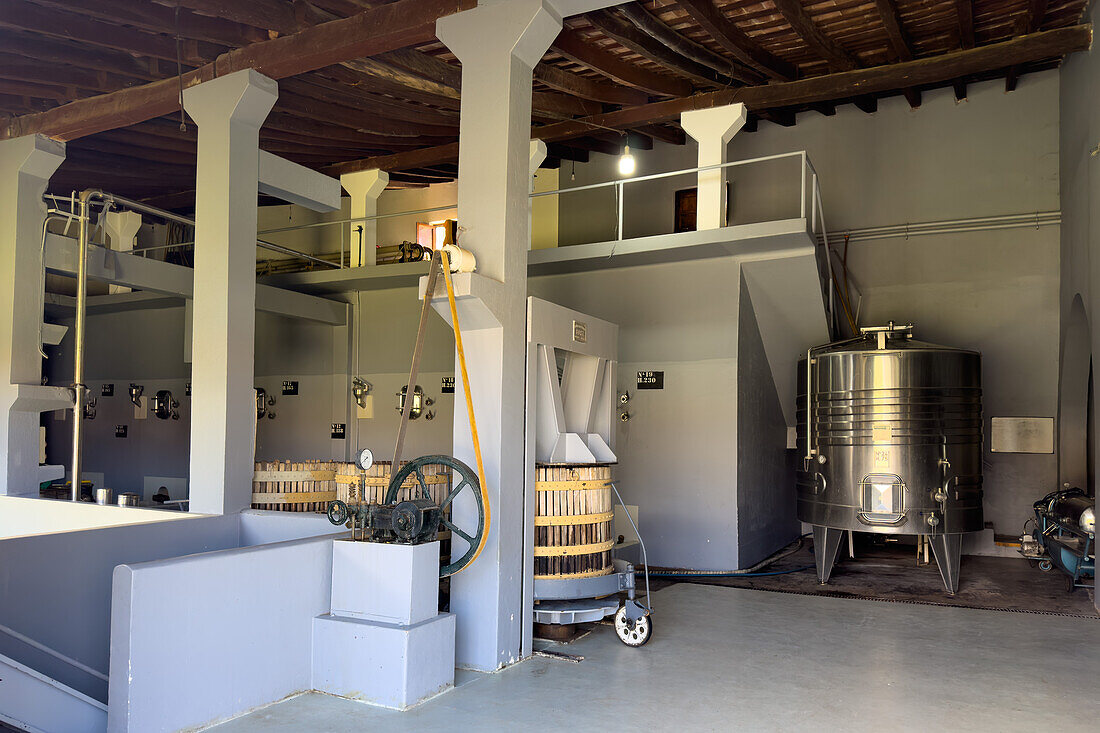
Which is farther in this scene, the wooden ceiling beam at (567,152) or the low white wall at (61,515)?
the wooden ceiling beam at (567,152)

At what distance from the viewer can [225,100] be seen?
26.5 ft

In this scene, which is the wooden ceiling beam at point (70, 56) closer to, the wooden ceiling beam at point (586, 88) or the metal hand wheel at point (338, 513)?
the wooden ceiling beam at point (586, 88)

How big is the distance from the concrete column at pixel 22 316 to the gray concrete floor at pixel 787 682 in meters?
5.93

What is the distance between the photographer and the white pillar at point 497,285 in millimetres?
6113

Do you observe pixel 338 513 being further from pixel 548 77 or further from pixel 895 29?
pixel 895 29

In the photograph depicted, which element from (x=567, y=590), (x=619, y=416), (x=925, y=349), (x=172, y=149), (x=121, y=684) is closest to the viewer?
(x=121, y=684)

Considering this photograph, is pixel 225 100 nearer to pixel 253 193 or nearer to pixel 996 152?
pixel 253 193

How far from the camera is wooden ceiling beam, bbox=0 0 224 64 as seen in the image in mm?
7648

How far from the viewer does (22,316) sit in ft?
31.1

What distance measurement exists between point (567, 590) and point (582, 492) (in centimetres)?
79

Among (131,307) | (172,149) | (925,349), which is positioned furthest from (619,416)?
(131,307)

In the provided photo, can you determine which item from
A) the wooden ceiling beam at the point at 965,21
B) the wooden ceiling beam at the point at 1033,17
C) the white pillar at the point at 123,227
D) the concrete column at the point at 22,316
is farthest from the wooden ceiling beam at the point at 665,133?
the white pillar at the point at 123,227

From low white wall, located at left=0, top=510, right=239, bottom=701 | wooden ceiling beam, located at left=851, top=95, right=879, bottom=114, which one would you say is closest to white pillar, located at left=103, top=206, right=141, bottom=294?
low white wall, located at left=0, top=510, right=239, bottom=701

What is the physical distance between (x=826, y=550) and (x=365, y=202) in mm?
8869
